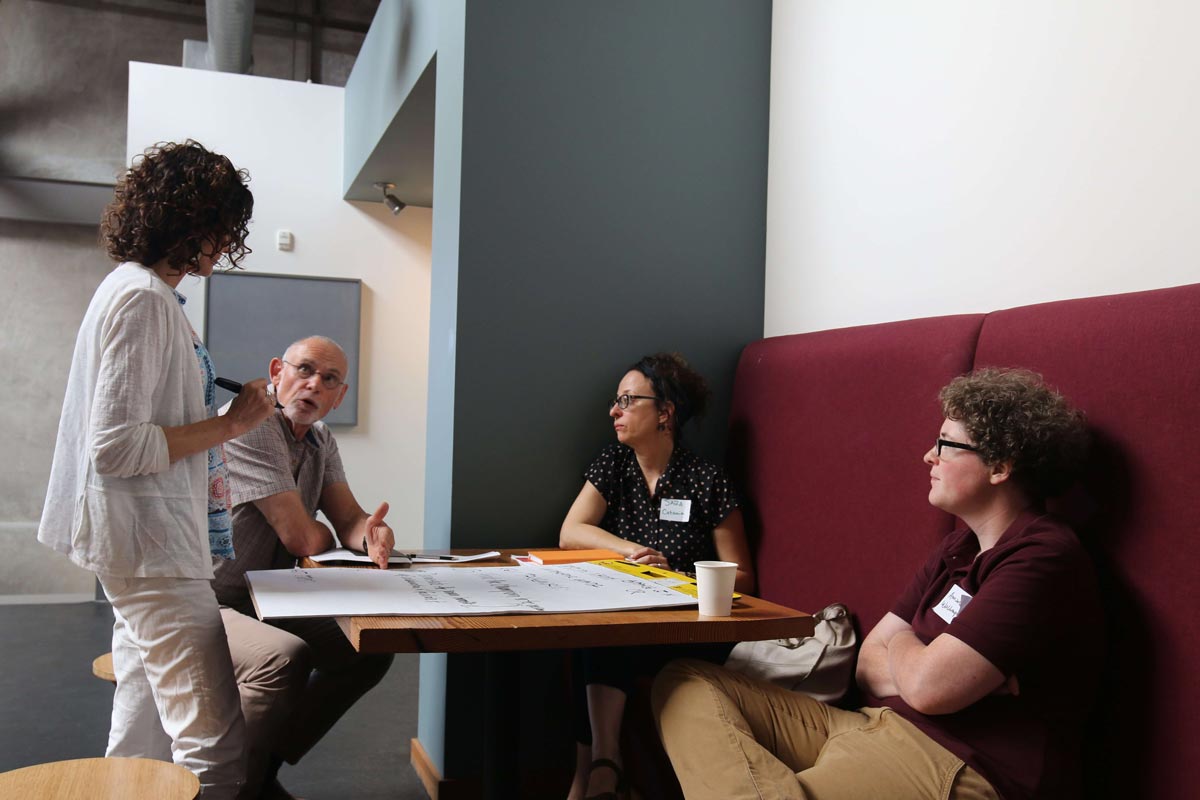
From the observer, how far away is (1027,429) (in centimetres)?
173

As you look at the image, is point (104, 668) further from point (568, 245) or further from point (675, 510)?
point (568, 245)

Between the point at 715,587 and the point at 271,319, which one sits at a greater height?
the point at 271,319

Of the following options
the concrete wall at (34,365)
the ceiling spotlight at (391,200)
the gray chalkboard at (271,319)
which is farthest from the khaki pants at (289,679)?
the concrete wall at (34,365)

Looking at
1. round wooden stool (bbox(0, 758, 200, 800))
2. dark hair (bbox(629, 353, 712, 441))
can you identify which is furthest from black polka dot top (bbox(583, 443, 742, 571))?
round wooden stool (bbox(0, 758, 200, 800))

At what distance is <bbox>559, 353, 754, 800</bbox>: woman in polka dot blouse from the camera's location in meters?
2.76

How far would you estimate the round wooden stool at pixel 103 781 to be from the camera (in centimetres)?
140

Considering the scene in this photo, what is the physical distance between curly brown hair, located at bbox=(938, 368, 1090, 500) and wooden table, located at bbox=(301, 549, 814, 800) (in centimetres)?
47

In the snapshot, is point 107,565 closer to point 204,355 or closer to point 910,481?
point 204,355

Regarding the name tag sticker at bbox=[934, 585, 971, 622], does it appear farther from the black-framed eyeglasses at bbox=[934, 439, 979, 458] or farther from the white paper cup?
the white paper cup

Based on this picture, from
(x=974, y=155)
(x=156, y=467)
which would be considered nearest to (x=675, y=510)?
(x=974, y=155)

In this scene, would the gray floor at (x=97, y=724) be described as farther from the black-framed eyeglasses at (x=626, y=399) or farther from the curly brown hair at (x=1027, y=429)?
the curly brown hair at (x=1027, y=429)

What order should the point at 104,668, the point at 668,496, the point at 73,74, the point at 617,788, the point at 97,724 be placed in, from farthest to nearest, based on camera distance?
the point at 73,74
the point at 97,724
the point at 668,496
the point at 104,668
the point at 617,788

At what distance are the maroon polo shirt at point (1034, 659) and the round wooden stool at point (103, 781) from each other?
1246mm

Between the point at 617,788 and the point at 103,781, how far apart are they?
3.73ft
